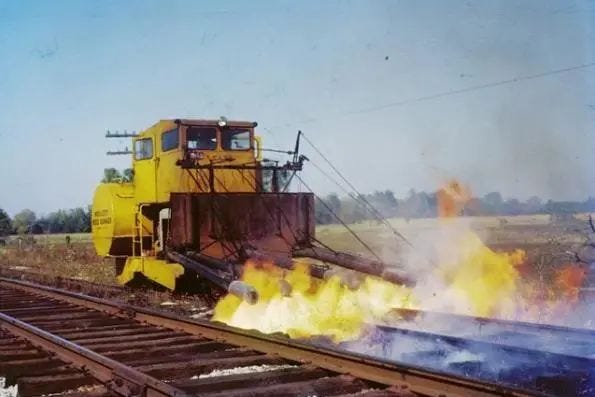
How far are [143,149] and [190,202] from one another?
3.15m

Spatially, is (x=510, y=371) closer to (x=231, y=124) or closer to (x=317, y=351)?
(x=317, y=351)

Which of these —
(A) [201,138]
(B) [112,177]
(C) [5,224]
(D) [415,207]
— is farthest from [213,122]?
(C) [5,224]

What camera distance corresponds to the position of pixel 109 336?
26.4 ft

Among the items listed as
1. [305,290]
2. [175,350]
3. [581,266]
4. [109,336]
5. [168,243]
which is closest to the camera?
[175,350]

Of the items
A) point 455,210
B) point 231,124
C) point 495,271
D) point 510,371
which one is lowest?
point 510,371

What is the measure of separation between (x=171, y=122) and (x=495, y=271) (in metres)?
7.32

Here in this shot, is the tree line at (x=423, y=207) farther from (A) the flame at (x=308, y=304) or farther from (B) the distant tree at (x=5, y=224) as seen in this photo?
(B) the distant tree at (x=5, y=224)

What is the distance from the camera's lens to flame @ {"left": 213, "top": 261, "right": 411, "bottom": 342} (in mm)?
8875

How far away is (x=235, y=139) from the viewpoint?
46.1ft

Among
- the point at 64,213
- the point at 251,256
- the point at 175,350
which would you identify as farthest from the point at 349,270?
the point at 64,213

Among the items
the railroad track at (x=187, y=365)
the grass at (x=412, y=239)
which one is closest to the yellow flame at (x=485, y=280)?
the grass at (x=412, y=239)

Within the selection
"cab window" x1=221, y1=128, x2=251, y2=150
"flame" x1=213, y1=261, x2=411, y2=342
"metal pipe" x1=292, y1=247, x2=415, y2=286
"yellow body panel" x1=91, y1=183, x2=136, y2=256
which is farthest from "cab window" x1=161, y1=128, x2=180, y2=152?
"flame" x1=213, y1=261, x2=411, y2=342

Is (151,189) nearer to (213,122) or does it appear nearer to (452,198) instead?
(213,122)

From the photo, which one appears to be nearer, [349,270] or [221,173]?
[349,270]
